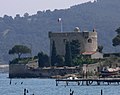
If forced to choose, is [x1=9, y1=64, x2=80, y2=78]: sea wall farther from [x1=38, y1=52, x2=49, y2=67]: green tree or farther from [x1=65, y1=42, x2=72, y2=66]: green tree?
[x1=65, y1=42, x2=72, y2=66]: green tree

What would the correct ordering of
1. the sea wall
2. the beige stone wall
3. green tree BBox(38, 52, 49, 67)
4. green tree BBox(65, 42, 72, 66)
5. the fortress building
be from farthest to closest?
the beige stone wall, the fortress building, green tree BBox(38, 52, 49, 67), green tree BBox(65, 42, 72, 66), the sea wall

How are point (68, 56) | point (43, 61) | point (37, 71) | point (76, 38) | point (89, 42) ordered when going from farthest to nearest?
point (89, 42), point (76, 38), point (43, 61), point (37, 71), point (68, 56)

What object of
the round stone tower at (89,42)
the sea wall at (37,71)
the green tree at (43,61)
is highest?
the round stone tower at (89,42)

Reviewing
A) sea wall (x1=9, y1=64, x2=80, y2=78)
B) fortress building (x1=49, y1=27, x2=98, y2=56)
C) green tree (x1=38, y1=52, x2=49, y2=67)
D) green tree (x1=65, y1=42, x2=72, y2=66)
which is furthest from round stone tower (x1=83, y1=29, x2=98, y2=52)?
sea wall (x1=9, y1=64, x2=80, y2=78)

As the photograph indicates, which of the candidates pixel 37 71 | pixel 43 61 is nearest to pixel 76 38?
pixel 43 61

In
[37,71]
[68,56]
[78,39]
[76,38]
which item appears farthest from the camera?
[76,38]

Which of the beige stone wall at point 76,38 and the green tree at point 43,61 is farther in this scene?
the beige stone wall at point 76,38

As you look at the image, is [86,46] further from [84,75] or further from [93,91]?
[93,91]

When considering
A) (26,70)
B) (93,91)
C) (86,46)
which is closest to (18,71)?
(26,70)

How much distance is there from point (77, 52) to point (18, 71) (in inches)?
469

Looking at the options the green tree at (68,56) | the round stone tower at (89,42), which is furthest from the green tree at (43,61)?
the round stone tower at (89,42)

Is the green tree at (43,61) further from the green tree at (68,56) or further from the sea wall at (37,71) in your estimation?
the green tree at (68,56)

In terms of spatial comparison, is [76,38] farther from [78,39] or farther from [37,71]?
[37,71]

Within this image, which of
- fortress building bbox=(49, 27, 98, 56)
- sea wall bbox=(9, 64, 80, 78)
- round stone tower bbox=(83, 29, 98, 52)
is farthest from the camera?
round stone tower bbox=(83, 29, 98, 52)
